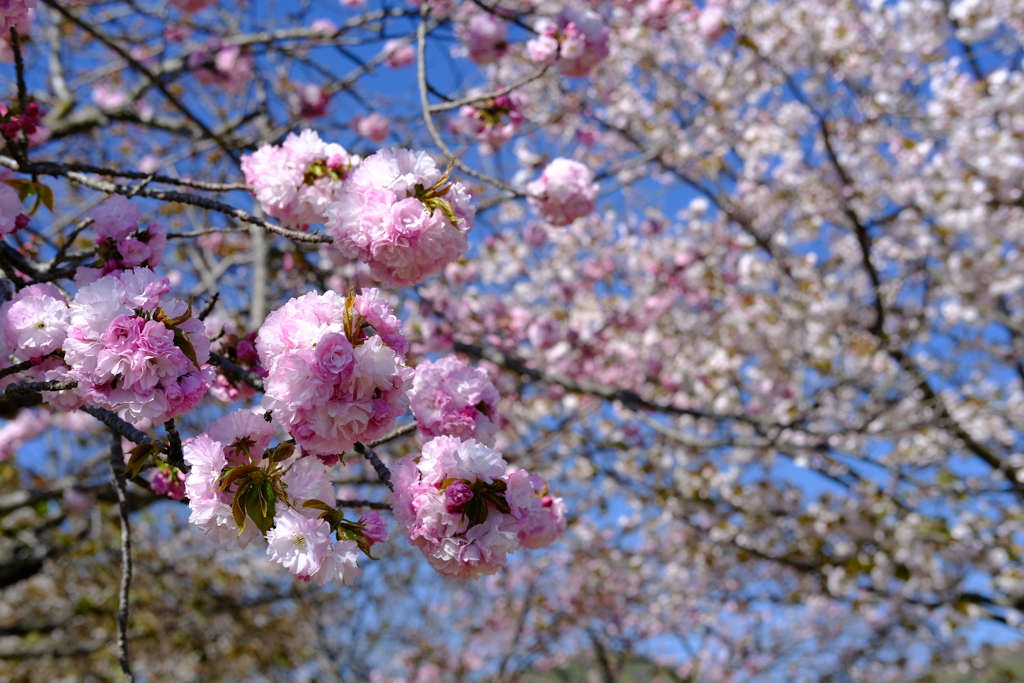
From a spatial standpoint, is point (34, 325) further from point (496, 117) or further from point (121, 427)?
point (496, 117)

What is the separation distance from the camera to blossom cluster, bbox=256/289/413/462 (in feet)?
3.15

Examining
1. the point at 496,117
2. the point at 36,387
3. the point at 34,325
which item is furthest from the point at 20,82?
the point at 496,117

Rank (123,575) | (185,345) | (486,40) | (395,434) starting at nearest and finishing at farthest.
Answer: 1. (185,345)
2. (395,434)
3. (123,575)
4. (486,40)

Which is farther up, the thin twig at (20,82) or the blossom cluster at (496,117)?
the blossom cluster at (496,117)

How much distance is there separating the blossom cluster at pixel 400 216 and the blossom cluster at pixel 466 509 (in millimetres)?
380

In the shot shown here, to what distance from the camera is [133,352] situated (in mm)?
1007

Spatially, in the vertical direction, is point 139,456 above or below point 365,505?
below

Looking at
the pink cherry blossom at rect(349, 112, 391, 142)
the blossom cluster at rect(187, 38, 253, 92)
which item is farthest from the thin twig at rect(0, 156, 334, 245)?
the blossom cluster at rect(187, 38, 253, 92)

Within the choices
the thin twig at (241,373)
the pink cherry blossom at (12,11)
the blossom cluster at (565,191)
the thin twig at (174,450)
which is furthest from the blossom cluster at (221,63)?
the thin twig at (174,450)

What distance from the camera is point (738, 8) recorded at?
5.98 meters

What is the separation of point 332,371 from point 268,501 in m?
0.21

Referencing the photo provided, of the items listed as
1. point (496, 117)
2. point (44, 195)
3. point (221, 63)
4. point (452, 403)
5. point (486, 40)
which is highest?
point (221, 63)

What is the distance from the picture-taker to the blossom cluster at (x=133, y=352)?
1008mm

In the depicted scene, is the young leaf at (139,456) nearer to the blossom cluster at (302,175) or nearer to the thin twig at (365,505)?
the thin twig at (365,505)
